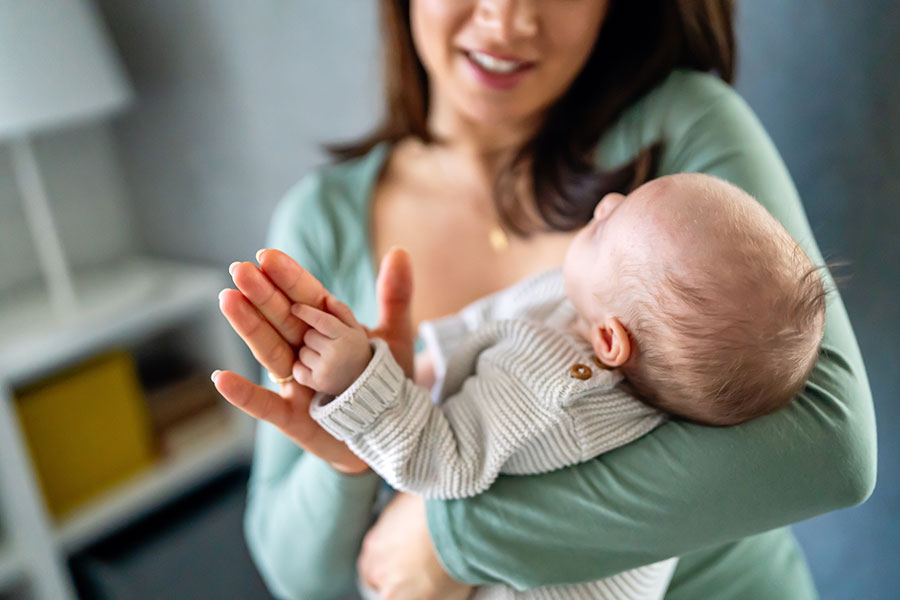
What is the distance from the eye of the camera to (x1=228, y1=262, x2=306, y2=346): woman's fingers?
590 millimetres

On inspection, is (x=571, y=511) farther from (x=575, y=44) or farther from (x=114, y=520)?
(x=114, y=520)

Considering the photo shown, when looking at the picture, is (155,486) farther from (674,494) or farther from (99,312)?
(674,494)

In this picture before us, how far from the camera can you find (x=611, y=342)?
28.8 inches

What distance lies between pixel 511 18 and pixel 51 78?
1.14 meters

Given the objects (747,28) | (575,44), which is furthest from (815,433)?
(747,28)

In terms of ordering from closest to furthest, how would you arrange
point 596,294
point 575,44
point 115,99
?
point 596,294 < point 575,44 < point 115,99

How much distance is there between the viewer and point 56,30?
1.54 meters

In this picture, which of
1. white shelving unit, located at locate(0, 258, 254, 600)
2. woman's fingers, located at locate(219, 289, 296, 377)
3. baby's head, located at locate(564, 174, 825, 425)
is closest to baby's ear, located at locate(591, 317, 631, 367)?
baby's head, located at locate(564, 174, 825, 425)

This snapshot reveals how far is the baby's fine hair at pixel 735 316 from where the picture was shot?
632 mm

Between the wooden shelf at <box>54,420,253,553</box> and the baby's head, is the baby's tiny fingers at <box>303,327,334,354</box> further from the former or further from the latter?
the wooden shelf at <box>54,420,253,553</box>

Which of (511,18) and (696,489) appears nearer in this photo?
(696,489)

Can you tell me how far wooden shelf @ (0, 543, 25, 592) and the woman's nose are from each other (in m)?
1.51

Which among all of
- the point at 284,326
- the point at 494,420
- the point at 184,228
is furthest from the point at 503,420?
the point at 184,228

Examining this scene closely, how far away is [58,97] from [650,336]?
1423 millimetres
